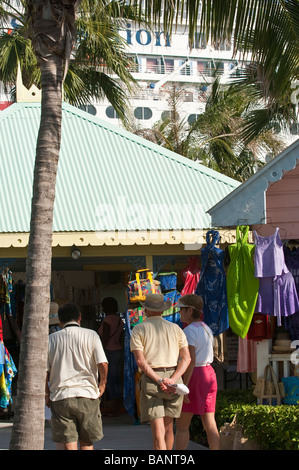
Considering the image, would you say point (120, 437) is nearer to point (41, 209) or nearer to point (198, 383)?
point (198, 383)

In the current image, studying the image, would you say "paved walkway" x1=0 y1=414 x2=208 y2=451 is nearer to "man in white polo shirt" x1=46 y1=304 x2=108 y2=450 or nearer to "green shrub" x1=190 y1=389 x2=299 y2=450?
"green shrub" x1=190 y1=389 x2=299 y2=450

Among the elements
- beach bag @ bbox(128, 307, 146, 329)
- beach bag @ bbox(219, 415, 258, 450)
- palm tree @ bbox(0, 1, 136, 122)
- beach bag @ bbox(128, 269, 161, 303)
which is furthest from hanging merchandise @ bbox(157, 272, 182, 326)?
palm tree @ bbox(0, 1, 136, 122)

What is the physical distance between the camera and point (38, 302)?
5.91m

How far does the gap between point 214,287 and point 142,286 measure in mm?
1500

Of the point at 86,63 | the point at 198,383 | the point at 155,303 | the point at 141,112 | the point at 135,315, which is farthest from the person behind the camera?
the point at 141,112

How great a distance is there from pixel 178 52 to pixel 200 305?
54124 mm

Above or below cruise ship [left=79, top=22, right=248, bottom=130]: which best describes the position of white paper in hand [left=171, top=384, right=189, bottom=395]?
below

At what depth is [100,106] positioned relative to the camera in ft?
178

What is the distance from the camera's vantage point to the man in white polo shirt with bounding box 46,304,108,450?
6531mm

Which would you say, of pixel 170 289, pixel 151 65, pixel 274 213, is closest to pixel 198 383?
pixel 274 213

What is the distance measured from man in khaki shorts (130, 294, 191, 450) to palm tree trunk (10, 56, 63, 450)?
1.46 metres

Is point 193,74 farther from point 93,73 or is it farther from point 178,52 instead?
point 93,73

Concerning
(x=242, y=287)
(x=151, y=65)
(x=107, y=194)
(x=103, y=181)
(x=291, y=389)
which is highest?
(x=151, y=65)

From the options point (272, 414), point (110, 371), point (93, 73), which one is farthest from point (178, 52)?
point (272, 414)
